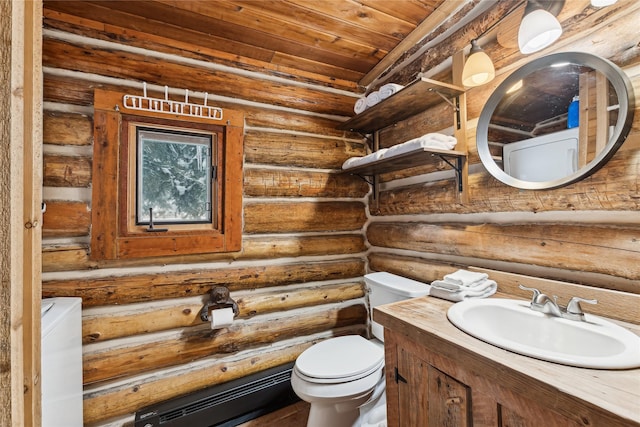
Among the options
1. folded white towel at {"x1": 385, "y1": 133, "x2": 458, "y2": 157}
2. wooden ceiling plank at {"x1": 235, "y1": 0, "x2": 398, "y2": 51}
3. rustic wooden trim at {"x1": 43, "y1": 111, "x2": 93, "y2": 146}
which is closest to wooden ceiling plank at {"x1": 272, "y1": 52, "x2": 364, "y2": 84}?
wooden ceiling plank at {"x1": 235, "y1": 0, "x2": 398, "y2": 51}

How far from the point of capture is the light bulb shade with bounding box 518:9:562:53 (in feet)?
3.73

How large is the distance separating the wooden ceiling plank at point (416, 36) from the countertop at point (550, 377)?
175 cm

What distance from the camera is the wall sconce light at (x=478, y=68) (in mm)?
1403

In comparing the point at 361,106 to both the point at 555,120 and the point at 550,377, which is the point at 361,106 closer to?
the point at 555,120

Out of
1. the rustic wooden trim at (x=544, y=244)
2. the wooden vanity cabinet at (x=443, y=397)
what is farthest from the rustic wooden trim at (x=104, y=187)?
the rustic wooden trim at (x=544, y=244)

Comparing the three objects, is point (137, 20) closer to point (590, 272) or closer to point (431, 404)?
point (431, 404)

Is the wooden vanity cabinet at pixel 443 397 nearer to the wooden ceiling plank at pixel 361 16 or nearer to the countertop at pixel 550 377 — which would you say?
the countertop at pixel 550 377

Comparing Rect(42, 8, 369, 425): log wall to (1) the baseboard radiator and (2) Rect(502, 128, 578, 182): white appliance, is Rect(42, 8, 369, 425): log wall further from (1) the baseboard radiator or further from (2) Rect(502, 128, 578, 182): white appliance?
(2) Rect(502, 128, 578, 182): white appliance

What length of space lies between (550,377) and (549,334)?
46cm

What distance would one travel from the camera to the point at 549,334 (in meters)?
1.08

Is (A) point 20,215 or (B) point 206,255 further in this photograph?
(B) point 206,255

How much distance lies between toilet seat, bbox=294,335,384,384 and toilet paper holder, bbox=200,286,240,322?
1.86ft

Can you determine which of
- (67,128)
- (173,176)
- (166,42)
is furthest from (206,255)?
(166,42)

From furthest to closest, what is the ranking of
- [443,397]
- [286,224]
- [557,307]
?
[286,224], [557,307], [443,397]
